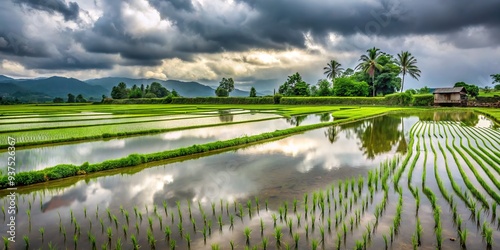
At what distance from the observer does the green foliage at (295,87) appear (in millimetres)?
70375

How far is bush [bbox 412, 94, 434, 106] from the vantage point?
4987 centimetres

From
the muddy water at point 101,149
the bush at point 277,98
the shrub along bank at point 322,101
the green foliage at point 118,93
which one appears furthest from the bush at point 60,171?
the green foliage at point 118,93

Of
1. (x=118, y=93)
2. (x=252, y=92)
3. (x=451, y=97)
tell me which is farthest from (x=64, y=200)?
(x=118, y=93)

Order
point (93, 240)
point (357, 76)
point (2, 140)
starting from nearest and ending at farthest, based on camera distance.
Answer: point (93, 240), point (2, 140), point (357, 76)

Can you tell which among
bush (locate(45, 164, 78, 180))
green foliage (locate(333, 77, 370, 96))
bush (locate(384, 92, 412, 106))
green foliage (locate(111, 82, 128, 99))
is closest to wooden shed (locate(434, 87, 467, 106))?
bush (locate(384, 92, 412, 106))

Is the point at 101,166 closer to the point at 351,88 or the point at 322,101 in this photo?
the point at 322,101

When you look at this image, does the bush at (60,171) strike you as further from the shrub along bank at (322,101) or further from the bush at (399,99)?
the bush at (399,99)

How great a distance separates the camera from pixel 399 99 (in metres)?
50.9

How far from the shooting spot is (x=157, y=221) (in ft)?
19.6

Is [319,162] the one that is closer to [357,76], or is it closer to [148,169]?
[148,169]

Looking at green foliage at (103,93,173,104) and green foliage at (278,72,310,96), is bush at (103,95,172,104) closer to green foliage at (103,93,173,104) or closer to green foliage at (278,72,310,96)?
green foliage at (103,93,173,104)

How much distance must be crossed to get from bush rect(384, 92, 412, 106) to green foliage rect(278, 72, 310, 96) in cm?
2215

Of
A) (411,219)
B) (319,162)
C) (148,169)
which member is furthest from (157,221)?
(319,162)

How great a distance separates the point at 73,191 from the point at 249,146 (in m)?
8.10
